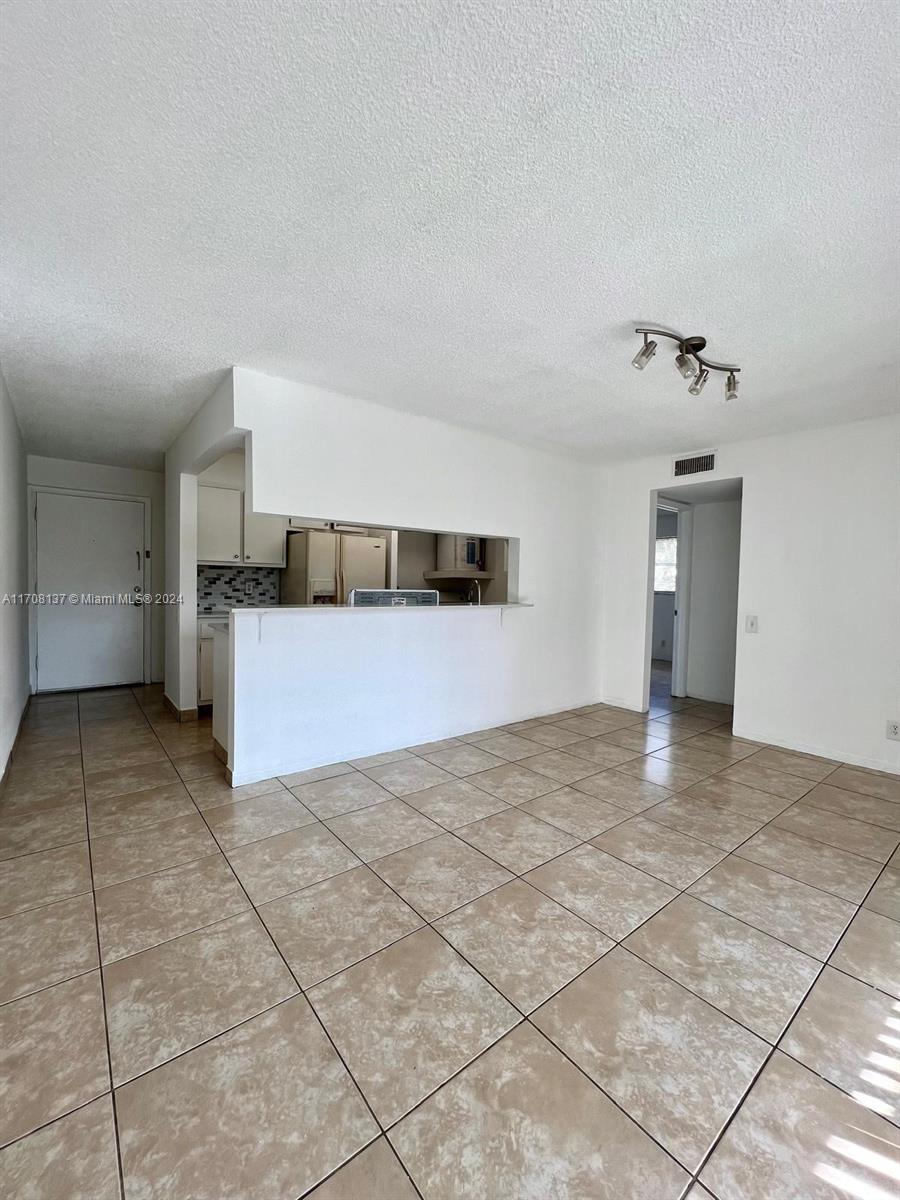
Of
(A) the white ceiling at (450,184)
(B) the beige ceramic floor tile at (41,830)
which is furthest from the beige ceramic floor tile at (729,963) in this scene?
(B) the beige ceramic floor tile at (41,830)

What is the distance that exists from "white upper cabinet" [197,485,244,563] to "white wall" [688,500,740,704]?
506 centimetres

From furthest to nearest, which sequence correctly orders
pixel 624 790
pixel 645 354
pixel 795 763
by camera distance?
1. pixel 795 763
2. pixel 624 790
3. pixel 645 354

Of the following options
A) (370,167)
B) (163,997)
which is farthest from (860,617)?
(163,997)

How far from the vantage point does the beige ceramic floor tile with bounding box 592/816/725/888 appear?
220 cm

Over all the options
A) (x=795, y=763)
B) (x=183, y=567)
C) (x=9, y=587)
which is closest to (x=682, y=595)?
(x=795, y=763)

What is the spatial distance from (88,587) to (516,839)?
5428mm

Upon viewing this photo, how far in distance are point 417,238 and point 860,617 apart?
387 cm

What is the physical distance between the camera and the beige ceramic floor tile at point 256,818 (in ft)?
→ 7.98

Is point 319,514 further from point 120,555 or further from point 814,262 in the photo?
point 120,555

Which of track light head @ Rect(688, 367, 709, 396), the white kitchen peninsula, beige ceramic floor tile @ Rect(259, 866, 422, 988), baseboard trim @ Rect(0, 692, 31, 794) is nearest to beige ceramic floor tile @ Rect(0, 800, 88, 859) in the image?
baseboard trim @ Rect(0, 692, 31, 794)

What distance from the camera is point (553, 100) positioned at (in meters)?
1.24

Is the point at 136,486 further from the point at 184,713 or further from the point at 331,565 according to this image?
the point at 184,713

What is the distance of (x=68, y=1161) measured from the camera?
1.06 meters

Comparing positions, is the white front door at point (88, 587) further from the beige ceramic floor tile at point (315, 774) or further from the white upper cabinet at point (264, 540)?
the beige ceramic floor tile at point (315, 774)
